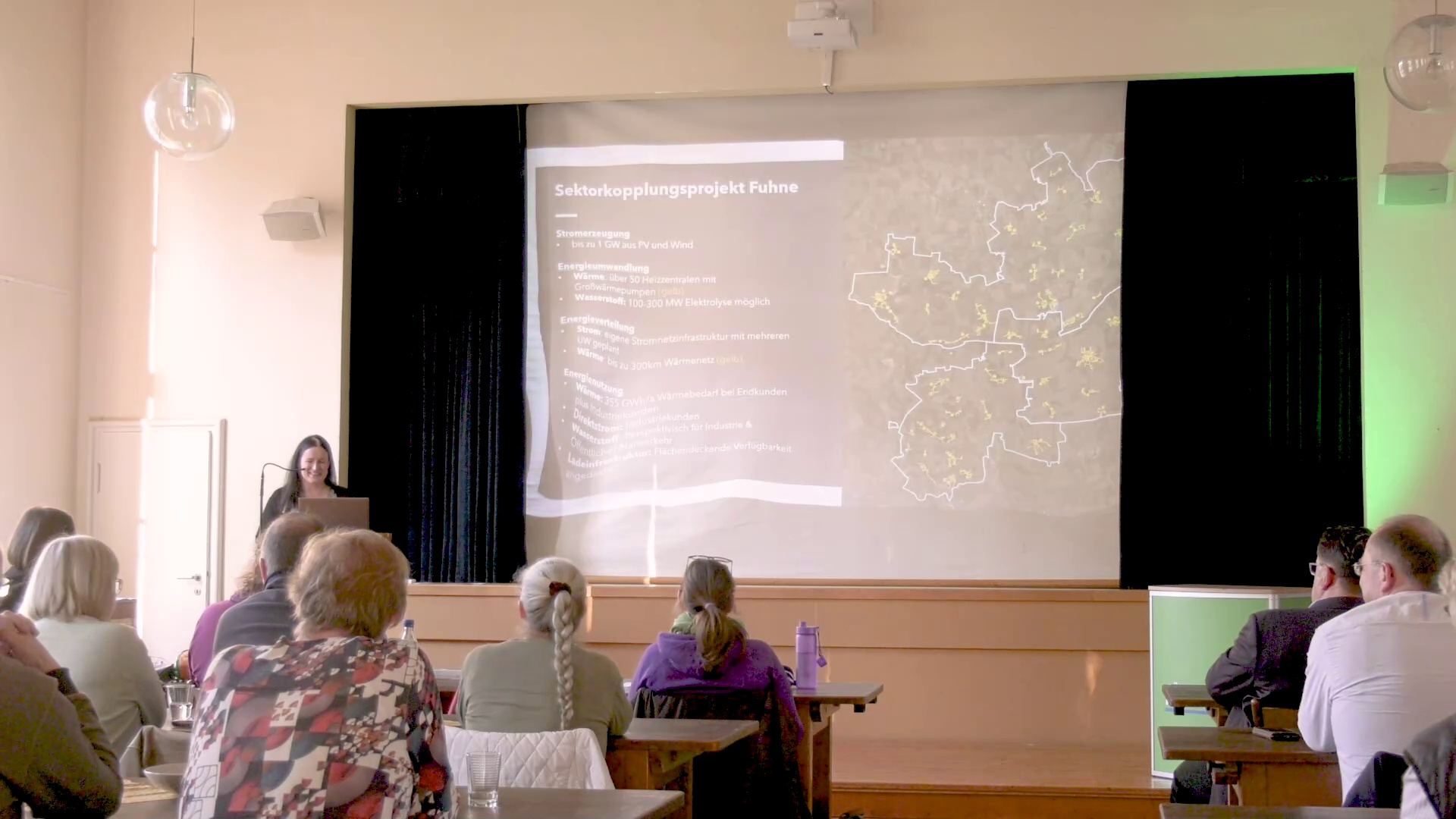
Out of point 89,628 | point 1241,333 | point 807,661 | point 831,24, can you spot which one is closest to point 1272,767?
point 807,661

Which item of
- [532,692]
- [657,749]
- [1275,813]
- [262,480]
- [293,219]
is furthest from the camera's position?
[293,219]

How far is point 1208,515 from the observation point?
21.7 feet

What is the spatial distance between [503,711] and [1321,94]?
17.4 feet

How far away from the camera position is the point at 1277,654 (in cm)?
375

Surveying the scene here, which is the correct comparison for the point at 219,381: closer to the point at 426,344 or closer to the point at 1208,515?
the point at 426,344

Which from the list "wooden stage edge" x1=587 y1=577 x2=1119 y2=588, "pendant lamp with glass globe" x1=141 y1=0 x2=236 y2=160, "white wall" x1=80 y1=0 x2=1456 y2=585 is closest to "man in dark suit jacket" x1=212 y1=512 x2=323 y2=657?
"pendant lamp with glass globe" x1=141 y1=0 x2=236 y2=160

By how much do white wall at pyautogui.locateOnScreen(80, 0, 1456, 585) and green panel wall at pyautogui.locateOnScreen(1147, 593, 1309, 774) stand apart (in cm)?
141

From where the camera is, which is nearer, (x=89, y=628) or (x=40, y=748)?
(x=40, y=748)

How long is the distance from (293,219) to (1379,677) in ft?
19.0

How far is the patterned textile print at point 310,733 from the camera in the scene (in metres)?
2.20

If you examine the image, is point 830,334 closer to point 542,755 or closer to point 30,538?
point 30,538

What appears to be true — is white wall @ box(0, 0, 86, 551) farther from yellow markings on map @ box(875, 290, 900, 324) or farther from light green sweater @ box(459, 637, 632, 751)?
light green sweater @ box(459, 637, 632, 751)

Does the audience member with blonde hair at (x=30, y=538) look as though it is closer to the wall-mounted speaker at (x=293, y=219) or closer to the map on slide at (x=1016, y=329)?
the wall-mounted speaker at (x=293, y=219)

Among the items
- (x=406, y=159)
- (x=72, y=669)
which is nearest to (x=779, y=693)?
(x=72, y=669)
